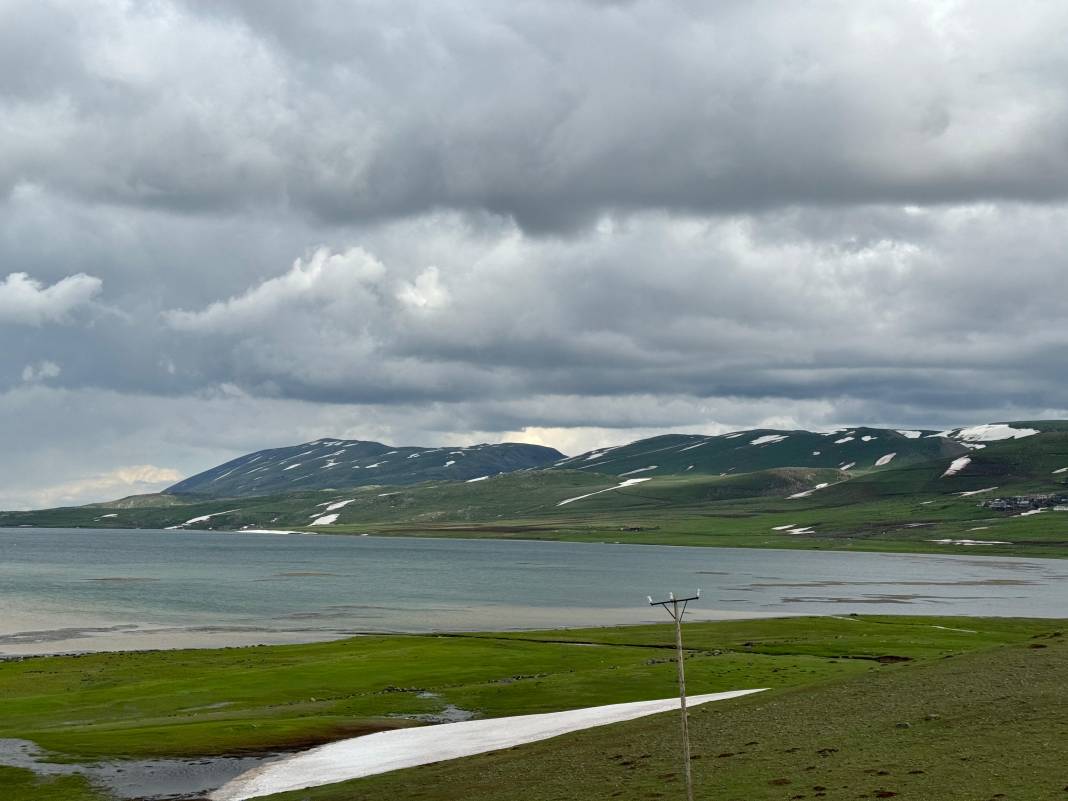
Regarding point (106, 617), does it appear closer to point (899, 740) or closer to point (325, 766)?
point (325, 766)

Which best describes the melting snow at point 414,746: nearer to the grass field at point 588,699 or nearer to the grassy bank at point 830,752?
the grassy bank at point 830,752

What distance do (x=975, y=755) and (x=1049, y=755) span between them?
2202mm

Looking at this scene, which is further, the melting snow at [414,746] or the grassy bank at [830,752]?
the melting snow at [414,746]

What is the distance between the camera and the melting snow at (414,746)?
44906mm

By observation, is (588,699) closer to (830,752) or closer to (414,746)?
Result: (414,746)

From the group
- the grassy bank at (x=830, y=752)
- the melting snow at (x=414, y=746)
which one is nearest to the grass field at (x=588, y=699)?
the grassy bank at (x=830, y=752)

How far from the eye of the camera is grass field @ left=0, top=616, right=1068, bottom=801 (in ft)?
123

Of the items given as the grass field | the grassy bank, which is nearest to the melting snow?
the grassy bank

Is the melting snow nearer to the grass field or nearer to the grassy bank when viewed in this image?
the grassy bank

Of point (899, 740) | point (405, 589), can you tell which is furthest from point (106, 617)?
point (899, 740)

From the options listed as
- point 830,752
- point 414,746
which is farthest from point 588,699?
point 830,752

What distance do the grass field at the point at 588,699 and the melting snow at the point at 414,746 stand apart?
9.43 feet

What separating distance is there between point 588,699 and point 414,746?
1720cm

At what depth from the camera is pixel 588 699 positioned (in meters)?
65.8
